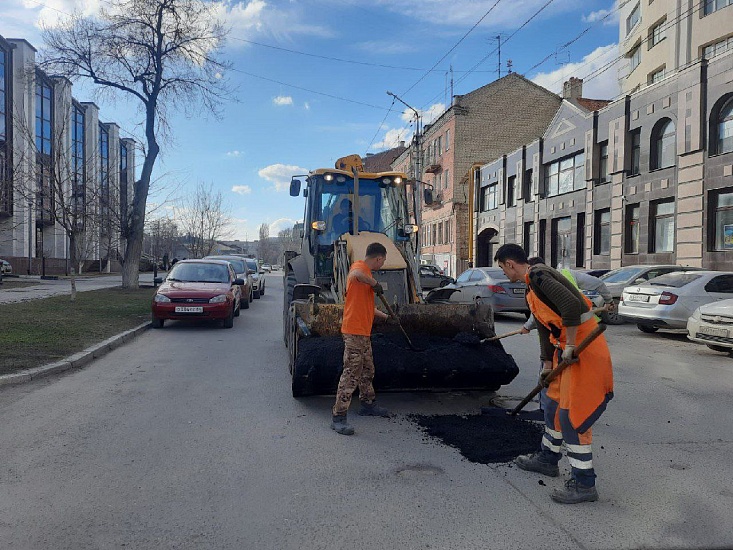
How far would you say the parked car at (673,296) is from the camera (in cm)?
1112

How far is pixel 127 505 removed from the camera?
3.52 metres

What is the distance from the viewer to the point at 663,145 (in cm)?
2053

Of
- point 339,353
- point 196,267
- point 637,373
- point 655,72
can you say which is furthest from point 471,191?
point 339,353

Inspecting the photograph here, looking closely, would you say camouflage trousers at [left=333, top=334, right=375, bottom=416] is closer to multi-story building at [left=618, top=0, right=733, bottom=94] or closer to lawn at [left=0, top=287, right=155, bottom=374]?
lawn at [left=0, top=287, right=155, bottom=374]

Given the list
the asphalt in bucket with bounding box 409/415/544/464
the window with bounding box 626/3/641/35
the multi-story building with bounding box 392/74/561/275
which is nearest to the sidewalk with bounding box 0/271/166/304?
the asphalt in bucket with bounding box 409/415/544/464

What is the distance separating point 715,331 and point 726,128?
11.6 metres

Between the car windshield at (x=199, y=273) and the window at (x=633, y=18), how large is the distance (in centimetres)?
3029

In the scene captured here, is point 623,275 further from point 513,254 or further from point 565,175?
point 565,175

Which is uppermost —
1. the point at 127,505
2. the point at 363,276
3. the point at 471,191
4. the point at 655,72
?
the point at 655,72

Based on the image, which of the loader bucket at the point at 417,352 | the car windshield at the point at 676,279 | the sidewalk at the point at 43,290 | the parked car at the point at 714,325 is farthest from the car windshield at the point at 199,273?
the parked car at the point at 714,325

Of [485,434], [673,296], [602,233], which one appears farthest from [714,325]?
[602,233]

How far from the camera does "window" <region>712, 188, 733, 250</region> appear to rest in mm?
17375

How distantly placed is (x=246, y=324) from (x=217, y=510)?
34.1ft

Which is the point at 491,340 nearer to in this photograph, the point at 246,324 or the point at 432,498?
the point at 432,498
